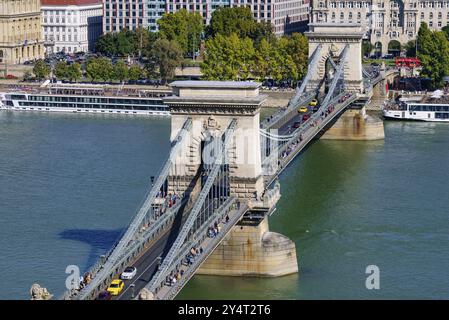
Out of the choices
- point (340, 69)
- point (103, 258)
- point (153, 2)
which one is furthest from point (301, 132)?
point (153, 2)

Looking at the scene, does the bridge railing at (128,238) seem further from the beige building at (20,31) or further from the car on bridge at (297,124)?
the beige building at (20,31)

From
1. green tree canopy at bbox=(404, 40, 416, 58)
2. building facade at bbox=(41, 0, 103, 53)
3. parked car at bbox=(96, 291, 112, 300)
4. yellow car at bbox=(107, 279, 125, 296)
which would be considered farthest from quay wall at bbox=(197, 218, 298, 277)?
building facade at bbox=(41, 0, 103, 53)

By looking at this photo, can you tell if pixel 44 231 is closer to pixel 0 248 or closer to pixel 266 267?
pixel 0 248

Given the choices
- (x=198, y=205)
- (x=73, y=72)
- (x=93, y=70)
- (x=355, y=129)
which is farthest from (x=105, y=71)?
(x=198, y=205)

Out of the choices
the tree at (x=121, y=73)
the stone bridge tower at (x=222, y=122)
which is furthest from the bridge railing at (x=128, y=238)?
the tree at (x=121, y=73)

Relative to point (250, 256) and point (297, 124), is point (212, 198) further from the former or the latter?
point (297, 124)

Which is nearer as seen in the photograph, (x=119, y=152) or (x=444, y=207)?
(x=444, y=207)

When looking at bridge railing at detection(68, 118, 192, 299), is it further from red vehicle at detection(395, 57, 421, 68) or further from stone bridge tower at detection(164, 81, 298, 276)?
red vehicle at detection(395, 57, 421, 68)
